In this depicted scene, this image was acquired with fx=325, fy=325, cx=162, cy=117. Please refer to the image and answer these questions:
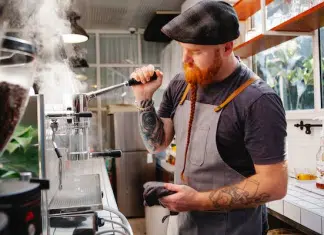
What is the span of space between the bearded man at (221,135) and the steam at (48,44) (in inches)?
26.7

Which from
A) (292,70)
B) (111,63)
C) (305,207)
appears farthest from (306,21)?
(111,63)

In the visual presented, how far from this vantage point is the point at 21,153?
0.93 meters

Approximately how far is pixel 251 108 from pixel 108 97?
5.34 meters

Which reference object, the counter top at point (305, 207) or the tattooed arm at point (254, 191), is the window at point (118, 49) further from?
the tattooed arm at point (254, 191)

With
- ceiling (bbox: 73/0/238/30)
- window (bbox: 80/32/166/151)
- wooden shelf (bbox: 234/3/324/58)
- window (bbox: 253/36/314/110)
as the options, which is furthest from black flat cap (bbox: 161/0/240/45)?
window (bbox: 80/32/166/151)

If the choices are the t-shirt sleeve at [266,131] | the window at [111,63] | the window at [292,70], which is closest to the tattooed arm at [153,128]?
the t-shirt sleeve at [266,131]

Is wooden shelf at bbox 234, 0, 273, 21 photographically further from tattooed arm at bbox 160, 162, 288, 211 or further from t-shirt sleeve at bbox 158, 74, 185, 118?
tattooed arm at bbox 160, 162, 288, 211

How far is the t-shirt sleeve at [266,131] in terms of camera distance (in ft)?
3.61

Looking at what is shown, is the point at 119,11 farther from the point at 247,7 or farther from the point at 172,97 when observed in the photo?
the point at 172,97

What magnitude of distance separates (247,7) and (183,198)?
2280 mm

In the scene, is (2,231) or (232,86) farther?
(232,86)

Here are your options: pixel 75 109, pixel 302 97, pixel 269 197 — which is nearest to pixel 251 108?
pixel 269 197

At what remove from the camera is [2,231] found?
0.46 metres

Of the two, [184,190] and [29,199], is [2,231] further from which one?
[184,190]
